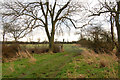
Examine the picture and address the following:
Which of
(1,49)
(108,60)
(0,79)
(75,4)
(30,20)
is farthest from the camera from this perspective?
(75,4)

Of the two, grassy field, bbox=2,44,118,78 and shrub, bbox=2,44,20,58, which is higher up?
shrub, bbox=2,44,20,58

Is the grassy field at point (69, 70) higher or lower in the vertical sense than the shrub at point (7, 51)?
lower

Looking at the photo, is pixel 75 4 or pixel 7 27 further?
pixel 75 4

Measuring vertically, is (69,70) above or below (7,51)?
below

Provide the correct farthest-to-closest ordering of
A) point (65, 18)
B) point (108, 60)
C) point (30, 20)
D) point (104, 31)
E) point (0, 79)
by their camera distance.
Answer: point (65, 18) < point (30, 20) < point (104, 31) < point (108, 60) < point (0, 79)

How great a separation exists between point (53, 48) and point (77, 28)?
6082 mm

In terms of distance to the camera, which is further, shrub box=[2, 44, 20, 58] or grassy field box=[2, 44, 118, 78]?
shrub box=[2, 44, 20, 58]

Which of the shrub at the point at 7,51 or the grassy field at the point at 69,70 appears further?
the shrub at the point at 7,51

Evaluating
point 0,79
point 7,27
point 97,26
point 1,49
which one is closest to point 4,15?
point 7,27

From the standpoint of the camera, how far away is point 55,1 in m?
19.9

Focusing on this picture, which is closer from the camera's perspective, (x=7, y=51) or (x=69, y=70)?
(x=69, y=70)

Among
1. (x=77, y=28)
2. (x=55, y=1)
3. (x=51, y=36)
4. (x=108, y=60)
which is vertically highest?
(x=55, y=1)

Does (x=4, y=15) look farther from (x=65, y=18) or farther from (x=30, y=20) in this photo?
(x=65, y=18)

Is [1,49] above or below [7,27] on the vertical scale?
below
